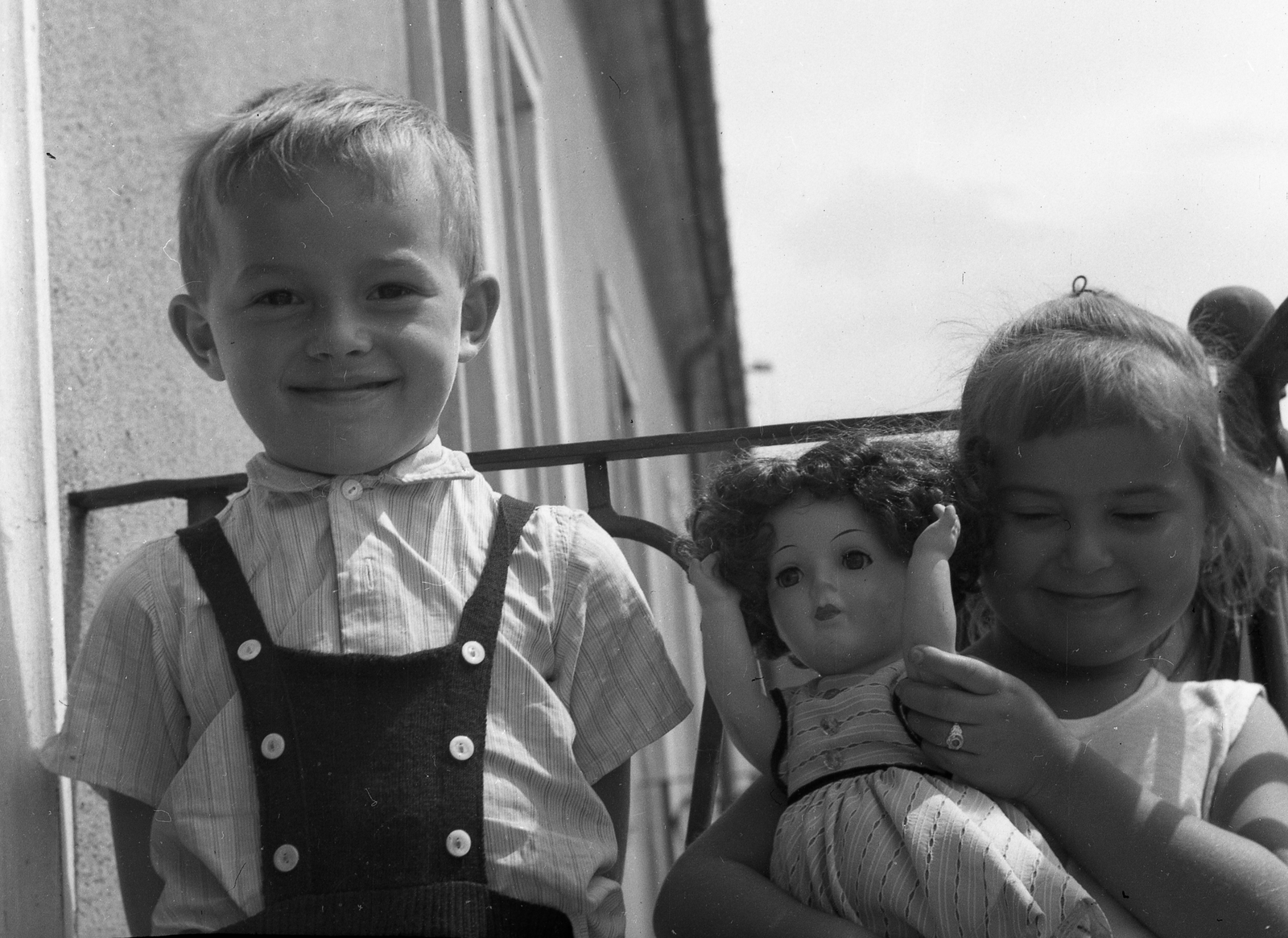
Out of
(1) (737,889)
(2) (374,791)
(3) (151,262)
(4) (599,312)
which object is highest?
(4) (599,312)

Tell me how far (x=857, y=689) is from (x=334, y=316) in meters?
0.60

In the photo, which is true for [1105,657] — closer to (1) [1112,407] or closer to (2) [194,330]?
(1) [1112,407]

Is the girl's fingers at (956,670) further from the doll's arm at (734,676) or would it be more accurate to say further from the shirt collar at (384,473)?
the shirt collar at (384,473)

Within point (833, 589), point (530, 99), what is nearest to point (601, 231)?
point (530, 99)

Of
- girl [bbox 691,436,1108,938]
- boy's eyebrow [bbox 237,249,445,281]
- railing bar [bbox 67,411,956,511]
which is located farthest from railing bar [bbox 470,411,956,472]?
boy's eyebrow [bbox 237,249,445,281]

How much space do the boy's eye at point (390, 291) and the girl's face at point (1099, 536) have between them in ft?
1.98

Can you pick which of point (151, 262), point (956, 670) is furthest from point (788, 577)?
point (151, 262)

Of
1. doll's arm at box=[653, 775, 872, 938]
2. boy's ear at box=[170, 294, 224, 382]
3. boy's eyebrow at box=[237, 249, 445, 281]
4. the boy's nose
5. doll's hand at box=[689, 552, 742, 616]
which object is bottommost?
doll's arm at box=[653, 775, 872, 938]

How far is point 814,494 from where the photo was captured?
4.27 ft

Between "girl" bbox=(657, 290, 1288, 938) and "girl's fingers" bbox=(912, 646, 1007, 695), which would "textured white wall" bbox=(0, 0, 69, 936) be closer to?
"girl" bbox=(657, 290, 1288, 938)

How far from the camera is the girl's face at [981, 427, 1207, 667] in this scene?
52.7 inches

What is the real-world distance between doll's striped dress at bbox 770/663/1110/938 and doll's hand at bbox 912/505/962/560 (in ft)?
0.37

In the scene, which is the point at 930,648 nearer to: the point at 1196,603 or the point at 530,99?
the point at 1196,603

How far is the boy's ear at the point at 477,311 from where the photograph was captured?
1451mm
